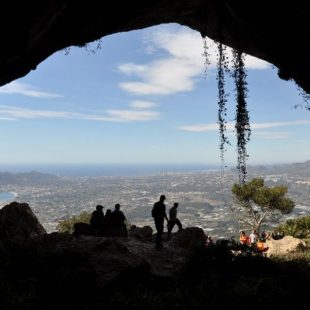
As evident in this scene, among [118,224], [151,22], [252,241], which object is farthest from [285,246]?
[151,22]

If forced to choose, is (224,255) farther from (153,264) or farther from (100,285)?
(100,285)

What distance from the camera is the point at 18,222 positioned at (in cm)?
2338

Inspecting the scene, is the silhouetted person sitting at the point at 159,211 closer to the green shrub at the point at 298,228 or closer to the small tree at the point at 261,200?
the green shrub at the point at 298,228

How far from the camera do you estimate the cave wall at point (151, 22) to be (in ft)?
34.1

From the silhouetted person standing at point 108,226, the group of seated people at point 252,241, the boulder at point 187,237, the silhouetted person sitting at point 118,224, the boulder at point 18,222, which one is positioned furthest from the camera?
the boulder at point 18,222

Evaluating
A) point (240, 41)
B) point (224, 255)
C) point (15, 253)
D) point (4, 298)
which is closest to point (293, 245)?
point (224, 255)

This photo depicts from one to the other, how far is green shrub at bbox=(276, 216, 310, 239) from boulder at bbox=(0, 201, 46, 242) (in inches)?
776

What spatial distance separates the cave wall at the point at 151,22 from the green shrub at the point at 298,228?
68.4 ft

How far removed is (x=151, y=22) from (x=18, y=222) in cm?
1424

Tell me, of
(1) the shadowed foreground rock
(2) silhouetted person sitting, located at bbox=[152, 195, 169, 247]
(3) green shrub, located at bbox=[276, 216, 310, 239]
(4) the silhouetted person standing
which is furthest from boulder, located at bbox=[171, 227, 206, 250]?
(3) green shrub, located at bbox=[276, 216, 310, 239]

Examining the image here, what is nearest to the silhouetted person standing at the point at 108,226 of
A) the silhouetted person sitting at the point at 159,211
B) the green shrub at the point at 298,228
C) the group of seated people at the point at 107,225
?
the group of seated people at the point at 107,225

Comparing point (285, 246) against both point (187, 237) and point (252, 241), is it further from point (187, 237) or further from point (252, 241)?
point (187, 237)

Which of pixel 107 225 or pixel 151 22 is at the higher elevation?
pixel 151 22

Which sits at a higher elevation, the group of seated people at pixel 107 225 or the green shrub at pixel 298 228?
the group of seated people at pixel 107 225
